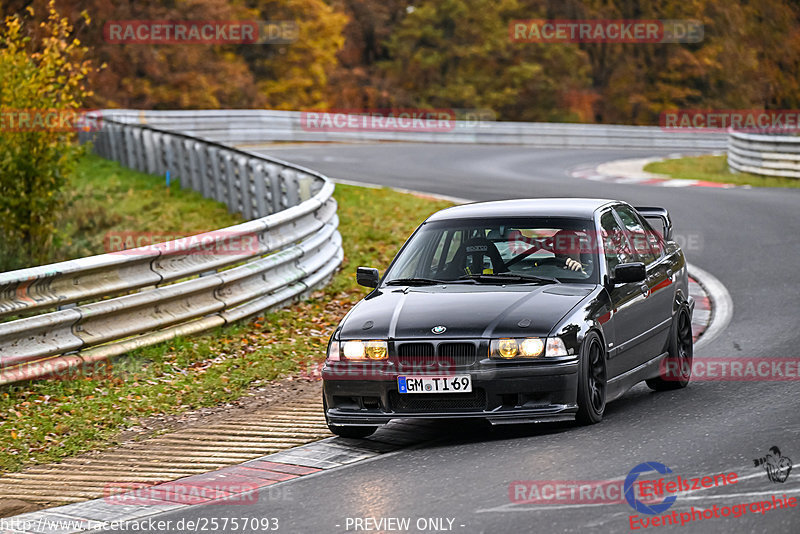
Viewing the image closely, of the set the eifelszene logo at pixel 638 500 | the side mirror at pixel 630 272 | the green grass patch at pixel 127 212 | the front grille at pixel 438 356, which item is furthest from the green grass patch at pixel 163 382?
the green grass patch at pixel 127 212

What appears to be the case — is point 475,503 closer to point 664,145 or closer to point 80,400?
point 80,400

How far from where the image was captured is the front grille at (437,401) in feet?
24.5

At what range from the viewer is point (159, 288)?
10.8 meters

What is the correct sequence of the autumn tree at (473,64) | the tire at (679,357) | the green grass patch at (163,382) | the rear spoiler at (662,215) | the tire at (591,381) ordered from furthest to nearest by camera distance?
1. the autumn tree at (473,64)
2. the rear spoiler at (662,215)
3. the tire at (679,357)
4. the green grass patch at (163,382)
5. the tire at (591,381)

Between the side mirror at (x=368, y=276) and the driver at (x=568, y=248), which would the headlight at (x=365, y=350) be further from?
the driver at (x=568, y=248)

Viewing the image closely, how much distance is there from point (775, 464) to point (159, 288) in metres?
5.92

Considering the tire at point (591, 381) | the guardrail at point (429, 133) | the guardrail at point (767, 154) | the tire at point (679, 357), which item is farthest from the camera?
the guardrail at point (429, 133)

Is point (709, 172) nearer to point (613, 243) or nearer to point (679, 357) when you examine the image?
point (679, 357)

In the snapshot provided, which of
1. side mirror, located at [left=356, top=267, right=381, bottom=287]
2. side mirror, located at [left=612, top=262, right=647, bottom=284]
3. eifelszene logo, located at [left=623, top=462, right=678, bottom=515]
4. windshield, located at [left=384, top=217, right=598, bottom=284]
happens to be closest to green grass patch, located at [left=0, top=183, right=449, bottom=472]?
side mirror, located at [left=356, top=267, right=381, bottom=287]

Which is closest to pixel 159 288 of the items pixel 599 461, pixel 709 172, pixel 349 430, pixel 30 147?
pixel 349 430

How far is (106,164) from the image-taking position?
28266 mm

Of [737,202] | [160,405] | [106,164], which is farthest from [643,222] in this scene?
[106,164]

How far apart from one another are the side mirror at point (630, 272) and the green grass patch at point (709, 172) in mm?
18936

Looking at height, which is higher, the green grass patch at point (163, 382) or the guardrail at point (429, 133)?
the green grass patch at point (163, 382)
